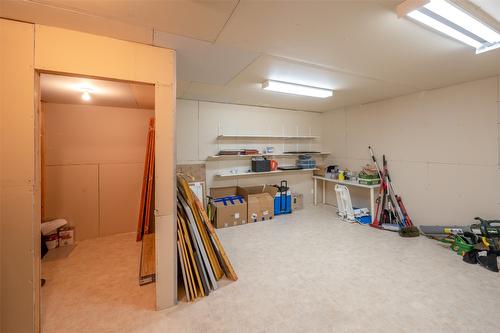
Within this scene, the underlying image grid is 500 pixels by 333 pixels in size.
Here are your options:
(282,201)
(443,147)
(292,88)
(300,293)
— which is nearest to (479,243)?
(443,147)

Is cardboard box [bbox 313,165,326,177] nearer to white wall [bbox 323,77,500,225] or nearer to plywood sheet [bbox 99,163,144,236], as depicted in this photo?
white wall [bbox 323,77,500,225]

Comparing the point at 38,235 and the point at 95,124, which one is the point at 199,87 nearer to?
the point at 95,124

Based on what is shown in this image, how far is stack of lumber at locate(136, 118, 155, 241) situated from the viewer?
145 inches

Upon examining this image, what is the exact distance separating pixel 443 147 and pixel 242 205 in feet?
12.0

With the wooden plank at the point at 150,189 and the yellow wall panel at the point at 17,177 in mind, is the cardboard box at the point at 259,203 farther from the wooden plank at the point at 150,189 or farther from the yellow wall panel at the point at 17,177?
the yellow wall panel at the point at 17,177

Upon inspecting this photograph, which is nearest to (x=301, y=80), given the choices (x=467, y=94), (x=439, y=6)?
(x=439, y=6)

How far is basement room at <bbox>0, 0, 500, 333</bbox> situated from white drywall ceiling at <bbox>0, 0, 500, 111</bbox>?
0.02m

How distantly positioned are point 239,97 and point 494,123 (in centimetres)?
397

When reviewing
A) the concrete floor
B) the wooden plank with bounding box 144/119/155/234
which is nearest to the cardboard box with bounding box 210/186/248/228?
the concrete floor

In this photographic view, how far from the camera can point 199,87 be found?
3.53m

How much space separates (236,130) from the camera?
16.1 feet

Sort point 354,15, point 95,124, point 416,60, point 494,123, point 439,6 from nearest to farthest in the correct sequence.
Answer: point 439,6 → point 354,15 → point 416,60 → point 494,123 → point 95,124

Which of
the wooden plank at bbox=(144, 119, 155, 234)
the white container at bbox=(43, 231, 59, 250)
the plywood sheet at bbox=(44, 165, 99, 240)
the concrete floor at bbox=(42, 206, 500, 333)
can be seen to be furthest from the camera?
the wooden plank at bbox=(144, 119, 155, 234)

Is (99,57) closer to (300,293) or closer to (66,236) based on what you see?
(300,293)
